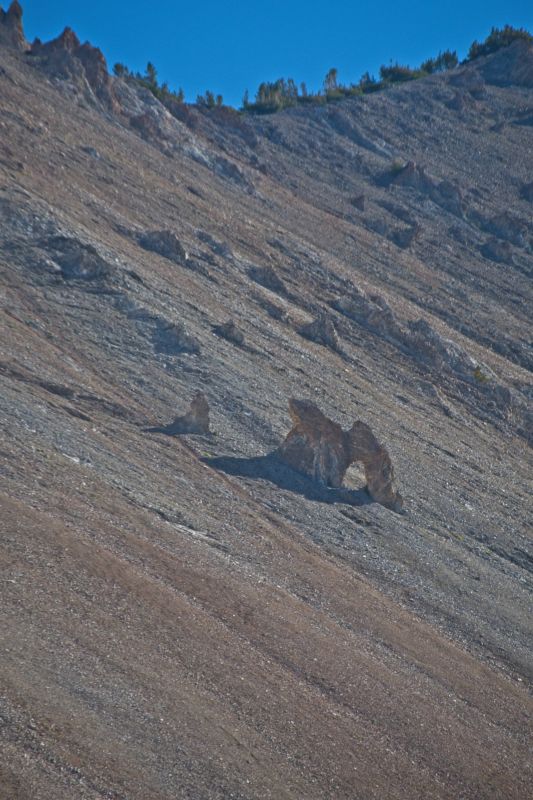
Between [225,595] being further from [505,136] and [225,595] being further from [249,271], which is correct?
[505,136]

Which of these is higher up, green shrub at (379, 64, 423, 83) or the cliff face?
green shrub at (379, 64, 423, 83)

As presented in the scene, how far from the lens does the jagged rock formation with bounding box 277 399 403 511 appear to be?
1213 inches

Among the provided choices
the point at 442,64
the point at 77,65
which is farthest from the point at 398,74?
the point at 77,65

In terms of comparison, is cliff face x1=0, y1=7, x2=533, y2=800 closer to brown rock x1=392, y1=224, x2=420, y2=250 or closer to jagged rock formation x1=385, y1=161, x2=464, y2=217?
brown rock x1=392, y1=224, x2=420, y2=250

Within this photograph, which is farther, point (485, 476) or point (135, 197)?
point (135, 197)

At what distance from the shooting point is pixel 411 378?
47875 millimetres

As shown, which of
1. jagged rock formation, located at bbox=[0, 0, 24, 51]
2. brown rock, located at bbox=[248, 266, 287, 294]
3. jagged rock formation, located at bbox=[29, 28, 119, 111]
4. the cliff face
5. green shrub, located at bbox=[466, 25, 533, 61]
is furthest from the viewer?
green shrub, located at bbox=[466, 25, 533, 61]

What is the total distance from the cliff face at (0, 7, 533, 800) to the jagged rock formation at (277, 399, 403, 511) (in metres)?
0.75

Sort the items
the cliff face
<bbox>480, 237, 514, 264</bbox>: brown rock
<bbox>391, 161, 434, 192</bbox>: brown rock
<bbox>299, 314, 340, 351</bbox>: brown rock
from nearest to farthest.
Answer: the cliff face
<bbox>299, 314, 340, 351</bbox>: brown rock
<bbox>480, 237, 514, 264</bbox>: brown rock
<bbox>391, 161, 434, 192</bbox>: brown rock

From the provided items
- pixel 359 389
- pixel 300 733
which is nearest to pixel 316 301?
pixel 359 389

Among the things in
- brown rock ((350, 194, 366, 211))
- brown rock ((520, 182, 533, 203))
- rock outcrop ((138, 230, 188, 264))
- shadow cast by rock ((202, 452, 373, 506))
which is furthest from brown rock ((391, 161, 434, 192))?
shadow cast by rock ((202, 452, 373, 506))

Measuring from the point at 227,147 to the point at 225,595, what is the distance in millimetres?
63111

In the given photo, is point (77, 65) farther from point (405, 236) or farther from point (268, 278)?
point (405, 236)

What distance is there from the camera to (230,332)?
39906 millimetres
